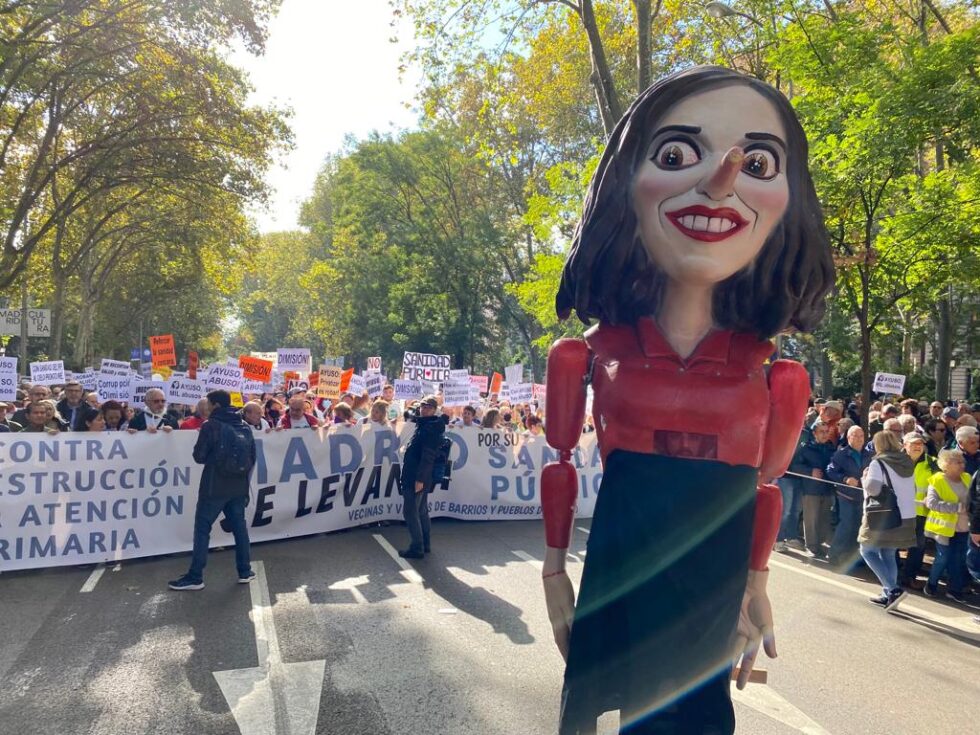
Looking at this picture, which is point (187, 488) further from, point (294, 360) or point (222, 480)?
point (294, 360)

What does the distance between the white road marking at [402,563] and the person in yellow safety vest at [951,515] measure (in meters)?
4.81

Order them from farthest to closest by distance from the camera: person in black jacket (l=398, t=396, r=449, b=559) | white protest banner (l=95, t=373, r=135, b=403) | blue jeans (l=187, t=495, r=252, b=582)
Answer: white protest banner (l=95, t=373, r=135, b=403), person in black jacket (l=398, t=396, r=449, b=559), blue jeans (l=187, t=495, r=252, b=582)

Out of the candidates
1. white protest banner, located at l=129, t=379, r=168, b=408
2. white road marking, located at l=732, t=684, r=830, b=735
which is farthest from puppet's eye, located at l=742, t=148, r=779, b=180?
white protest banner, located at l=129, t=379, r=168, b=408

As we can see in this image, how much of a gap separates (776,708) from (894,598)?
3.13m

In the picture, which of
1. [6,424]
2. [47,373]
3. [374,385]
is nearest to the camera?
[6,424]

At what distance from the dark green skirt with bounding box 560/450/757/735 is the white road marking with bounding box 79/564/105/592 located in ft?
18.9

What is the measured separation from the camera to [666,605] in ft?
6.18

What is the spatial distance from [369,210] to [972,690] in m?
27.2

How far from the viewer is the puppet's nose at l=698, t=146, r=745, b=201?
1.79 meters

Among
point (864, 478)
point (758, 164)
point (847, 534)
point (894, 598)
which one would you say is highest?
point (758, 164)

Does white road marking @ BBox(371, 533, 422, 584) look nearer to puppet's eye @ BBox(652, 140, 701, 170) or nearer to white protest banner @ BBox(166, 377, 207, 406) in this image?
white protest banner @ BBox(166, 377, 207, 406)

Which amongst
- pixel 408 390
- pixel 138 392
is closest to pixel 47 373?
pixel 138 392

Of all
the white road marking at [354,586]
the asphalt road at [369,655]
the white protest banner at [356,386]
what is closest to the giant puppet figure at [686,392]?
the asphalt road at [369,655]

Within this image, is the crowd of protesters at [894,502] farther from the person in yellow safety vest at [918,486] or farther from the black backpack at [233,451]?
the black backpack at [233,451]
